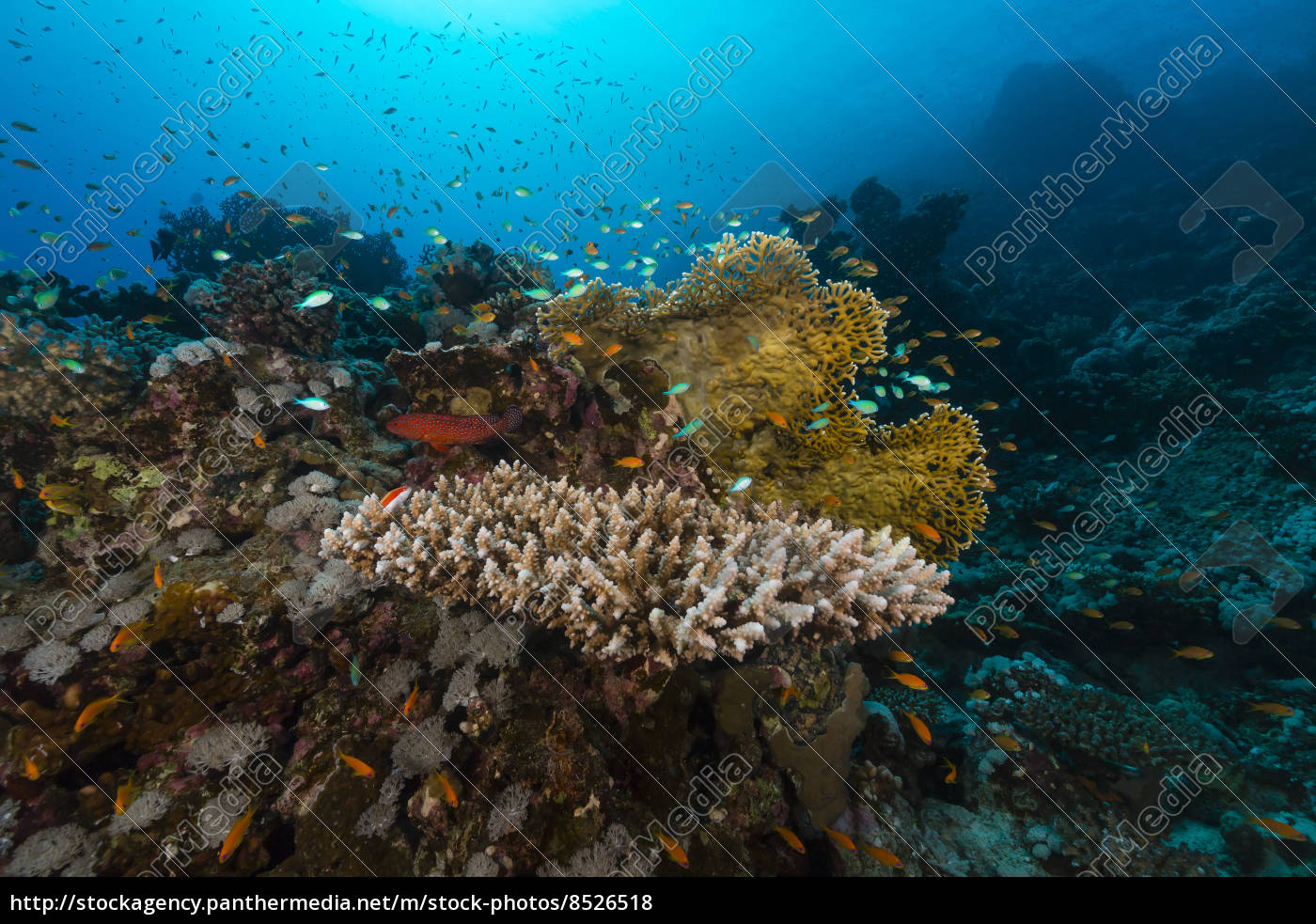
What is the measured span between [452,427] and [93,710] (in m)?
2.76

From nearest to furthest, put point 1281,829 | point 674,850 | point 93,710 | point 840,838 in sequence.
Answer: point 674,850, point 93,710, point 840,838, point 1281,829

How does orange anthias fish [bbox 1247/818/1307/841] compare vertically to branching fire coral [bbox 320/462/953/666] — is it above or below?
above

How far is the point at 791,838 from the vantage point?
9.94 feet

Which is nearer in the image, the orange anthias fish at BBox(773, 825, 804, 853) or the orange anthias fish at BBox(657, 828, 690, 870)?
the orange anthias fish at BBox(657, 828, 690, 870)

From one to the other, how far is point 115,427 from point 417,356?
8.61 ft

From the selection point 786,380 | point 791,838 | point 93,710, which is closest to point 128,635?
point 93,710

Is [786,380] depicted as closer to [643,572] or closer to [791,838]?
[643,572]

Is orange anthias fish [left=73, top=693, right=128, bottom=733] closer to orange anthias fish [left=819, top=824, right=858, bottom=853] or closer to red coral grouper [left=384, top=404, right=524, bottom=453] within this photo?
red coral grouper [left=384, top=404, right=524, bottom=453]

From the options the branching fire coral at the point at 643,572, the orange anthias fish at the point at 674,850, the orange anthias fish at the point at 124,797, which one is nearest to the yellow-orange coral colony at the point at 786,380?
the branching fire coral at the point at 643,572

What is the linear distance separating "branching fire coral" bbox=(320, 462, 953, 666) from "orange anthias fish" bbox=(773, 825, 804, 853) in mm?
1231

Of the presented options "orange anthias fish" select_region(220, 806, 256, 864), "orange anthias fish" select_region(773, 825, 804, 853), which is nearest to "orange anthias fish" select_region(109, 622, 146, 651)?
"orange anthias fish" select_region(220, 806, 256, 864)

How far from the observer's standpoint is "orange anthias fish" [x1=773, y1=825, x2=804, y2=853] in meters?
3.03

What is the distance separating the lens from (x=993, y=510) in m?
9.05
